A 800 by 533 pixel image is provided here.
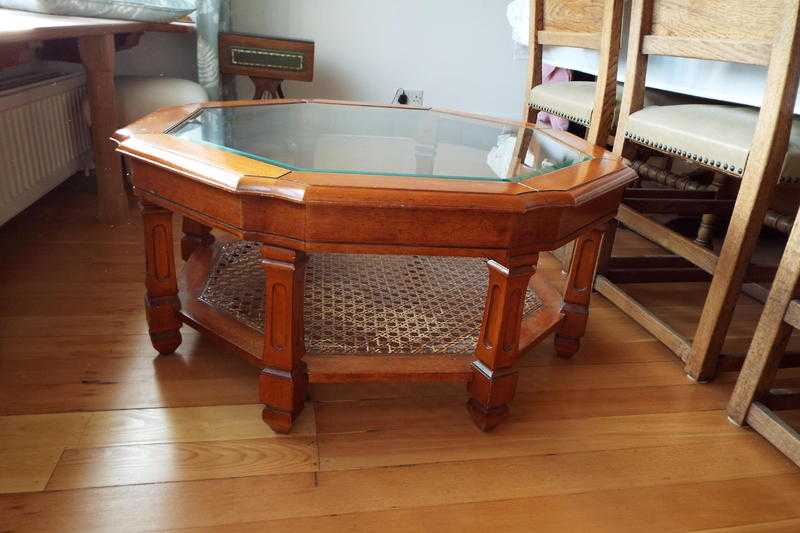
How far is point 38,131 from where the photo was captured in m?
1.81

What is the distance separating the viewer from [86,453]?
3.21ft

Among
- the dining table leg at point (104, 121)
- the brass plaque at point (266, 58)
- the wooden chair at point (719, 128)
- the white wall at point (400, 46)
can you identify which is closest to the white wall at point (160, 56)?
the white wall at point (400, 46)

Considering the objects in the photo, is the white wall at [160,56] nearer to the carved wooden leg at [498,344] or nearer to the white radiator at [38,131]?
the white radiator at [38,131]

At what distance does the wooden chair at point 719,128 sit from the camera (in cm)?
113

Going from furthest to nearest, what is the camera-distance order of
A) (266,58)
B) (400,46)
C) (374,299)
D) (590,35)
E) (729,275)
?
1. (400,46)
2. (266,58)
3. (590,35)
4. (374,299)
5. (729,275)

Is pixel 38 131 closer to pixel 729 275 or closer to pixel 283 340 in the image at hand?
pixel 283 340

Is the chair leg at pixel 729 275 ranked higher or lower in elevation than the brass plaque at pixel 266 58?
lower

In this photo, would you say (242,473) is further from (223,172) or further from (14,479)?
(223,172)

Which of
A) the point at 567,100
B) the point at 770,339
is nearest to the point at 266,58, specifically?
the point at 567,100

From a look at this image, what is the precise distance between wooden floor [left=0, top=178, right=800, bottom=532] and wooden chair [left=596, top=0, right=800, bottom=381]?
0.19 m

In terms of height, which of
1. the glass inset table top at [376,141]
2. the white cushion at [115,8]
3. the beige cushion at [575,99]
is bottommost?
the glass inset table top at [376,141]

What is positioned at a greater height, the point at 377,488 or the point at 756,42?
the point at 756,42

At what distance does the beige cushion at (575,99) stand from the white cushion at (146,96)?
1205 millimetres

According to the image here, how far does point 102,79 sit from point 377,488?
5.12ft
